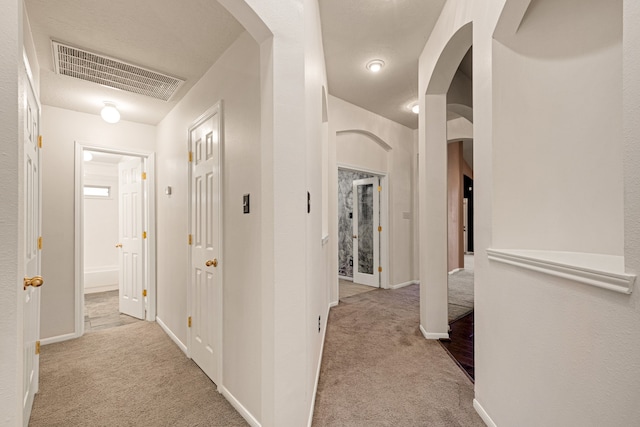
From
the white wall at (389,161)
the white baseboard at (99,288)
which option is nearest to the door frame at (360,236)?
the white wall at (389,161)

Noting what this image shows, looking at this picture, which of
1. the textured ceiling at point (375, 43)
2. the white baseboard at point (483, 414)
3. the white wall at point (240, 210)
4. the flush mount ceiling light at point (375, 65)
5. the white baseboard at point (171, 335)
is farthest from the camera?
the flush mount ceiling light at point (375, 65)

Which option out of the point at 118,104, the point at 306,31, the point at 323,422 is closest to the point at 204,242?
the point at 323,422

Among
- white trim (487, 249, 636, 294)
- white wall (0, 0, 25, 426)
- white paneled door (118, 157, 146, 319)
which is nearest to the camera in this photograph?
white wall (0, 0, 25, 426)

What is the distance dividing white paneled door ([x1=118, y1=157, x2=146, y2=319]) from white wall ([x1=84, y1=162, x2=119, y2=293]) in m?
1.77

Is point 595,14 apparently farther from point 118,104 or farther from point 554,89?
point 118,104

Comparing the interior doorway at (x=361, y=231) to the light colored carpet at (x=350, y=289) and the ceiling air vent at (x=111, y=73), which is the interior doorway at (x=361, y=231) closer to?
the light colored carpet at (x=350, y=289)

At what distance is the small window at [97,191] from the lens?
539cm

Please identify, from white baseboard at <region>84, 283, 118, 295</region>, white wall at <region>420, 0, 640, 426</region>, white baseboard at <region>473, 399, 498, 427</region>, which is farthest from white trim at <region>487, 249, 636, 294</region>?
white baseboard at <region>84, 283, 118, 295</region>

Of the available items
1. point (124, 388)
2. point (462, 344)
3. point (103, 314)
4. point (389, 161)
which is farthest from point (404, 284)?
point (103, 314)

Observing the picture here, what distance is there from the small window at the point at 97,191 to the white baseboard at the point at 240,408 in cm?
525

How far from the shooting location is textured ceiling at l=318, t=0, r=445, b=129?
234 cm

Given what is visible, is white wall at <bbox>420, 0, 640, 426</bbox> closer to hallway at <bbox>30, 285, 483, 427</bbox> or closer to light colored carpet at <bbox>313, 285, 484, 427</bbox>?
light colored carpet at <bbox>313, 285, 484, 427</bbox>

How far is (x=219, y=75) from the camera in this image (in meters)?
2.21

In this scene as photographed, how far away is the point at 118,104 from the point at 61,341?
263cm
